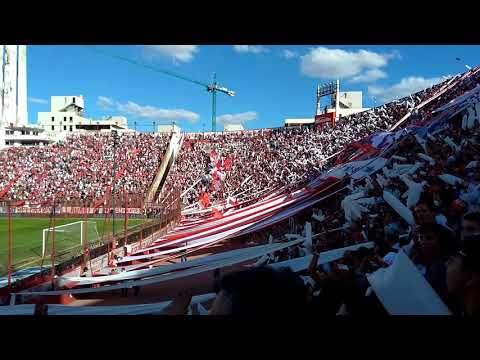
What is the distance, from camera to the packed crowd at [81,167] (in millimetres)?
17766

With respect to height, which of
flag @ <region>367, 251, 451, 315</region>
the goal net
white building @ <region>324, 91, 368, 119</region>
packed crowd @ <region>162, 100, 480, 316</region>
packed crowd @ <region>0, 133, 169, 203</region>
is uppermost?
white building @ <region>324, 91, 368, 119</region>

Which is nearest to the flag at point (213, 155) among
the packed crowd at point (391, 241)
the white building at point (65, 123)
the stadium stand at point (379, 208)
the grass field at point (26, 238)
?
the stadium stand at point (379, 208)

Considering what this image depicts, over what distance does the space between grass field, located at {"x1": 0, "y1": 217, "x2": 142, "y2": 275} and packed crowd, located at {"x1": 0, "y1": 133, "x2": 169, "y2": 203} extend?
1667 mm

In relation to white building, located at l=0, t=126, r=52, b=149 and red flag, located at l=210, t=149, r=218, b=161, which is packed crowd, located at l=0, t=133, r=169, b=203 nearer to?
red flag, located at l=210, t=149, r=218, b=161

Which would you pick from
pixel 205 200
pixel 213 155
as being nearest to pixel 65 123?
pixel 213 155

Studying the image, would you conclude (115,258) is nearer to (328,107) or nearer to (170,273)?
(170,273)

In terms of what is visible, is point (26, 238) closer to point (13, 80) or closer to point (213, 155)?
point (13, 80)

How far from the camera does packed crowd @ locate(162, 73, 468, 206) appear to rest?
10.9 meters

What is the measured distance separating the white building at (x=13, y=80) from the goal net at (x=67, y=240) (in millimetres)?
2290

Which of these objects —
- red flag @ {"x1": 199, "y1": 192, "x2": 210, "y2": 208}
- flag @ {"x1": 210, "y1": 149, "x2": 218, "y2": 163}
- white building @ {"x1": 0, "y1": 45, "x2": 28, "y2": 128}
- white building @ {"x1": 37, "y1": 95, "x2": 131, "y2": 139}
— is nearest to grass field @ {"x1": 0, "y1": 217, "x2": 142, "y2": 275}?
red flag @ {"x1": 199, "y1": 192, "x2": 210, "y2": 208}

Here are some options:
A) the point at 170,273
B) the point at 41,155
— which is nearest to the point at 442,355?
the point at 170,273

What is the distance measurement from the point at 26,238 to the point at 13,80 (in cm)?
579

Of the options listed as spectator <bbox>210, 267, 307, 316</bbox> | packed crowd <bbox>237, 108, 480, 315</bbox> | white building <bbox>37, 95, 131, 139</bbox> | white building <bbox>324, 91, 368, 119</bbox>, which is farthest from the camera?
white building <bbox>37, 95, 131, 139</bbox>
